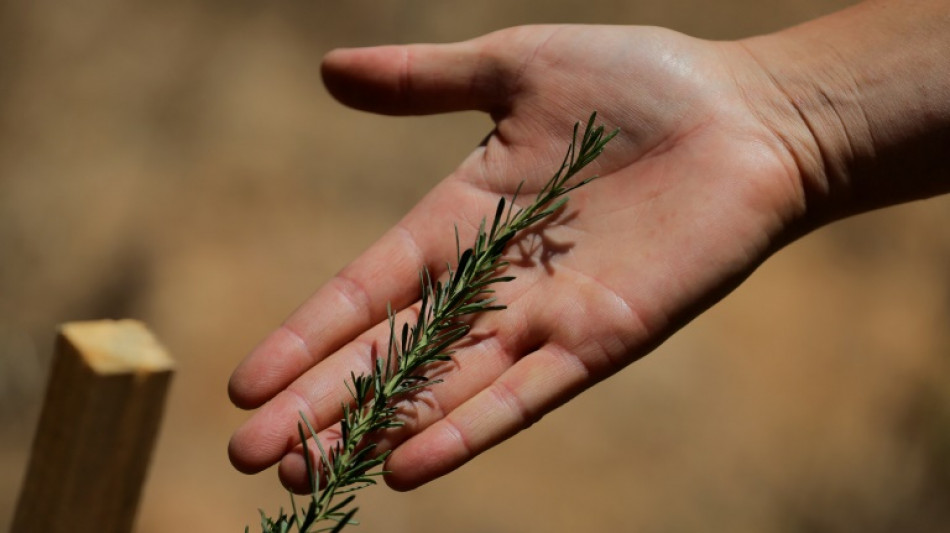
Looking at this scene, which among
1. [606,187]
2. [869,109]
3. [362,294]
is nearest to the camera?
[362,294]

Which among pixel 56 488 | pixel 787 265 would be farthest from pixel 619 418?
pixel 56 488

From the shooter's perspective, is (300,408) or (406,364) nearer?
(406,364)

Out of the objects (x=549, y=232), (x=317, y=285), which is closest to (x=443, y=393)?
(x=549, y=232)

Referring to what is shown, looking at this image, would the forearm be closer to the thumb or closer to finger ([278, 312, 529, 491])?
the thumb

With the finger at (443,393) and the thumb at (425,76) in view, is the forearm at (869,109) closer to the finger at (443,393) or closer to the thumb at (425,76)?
the thumb at (425,76)

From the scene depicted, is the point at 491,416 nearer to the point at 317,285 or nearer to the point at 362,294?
the point at 362,294

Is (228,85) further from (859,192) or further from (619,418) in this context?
(859,192)

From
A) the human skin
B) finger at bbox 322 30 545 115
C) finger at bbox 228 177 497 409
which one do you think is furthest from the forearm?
finger at bbox 228 177 497 409
